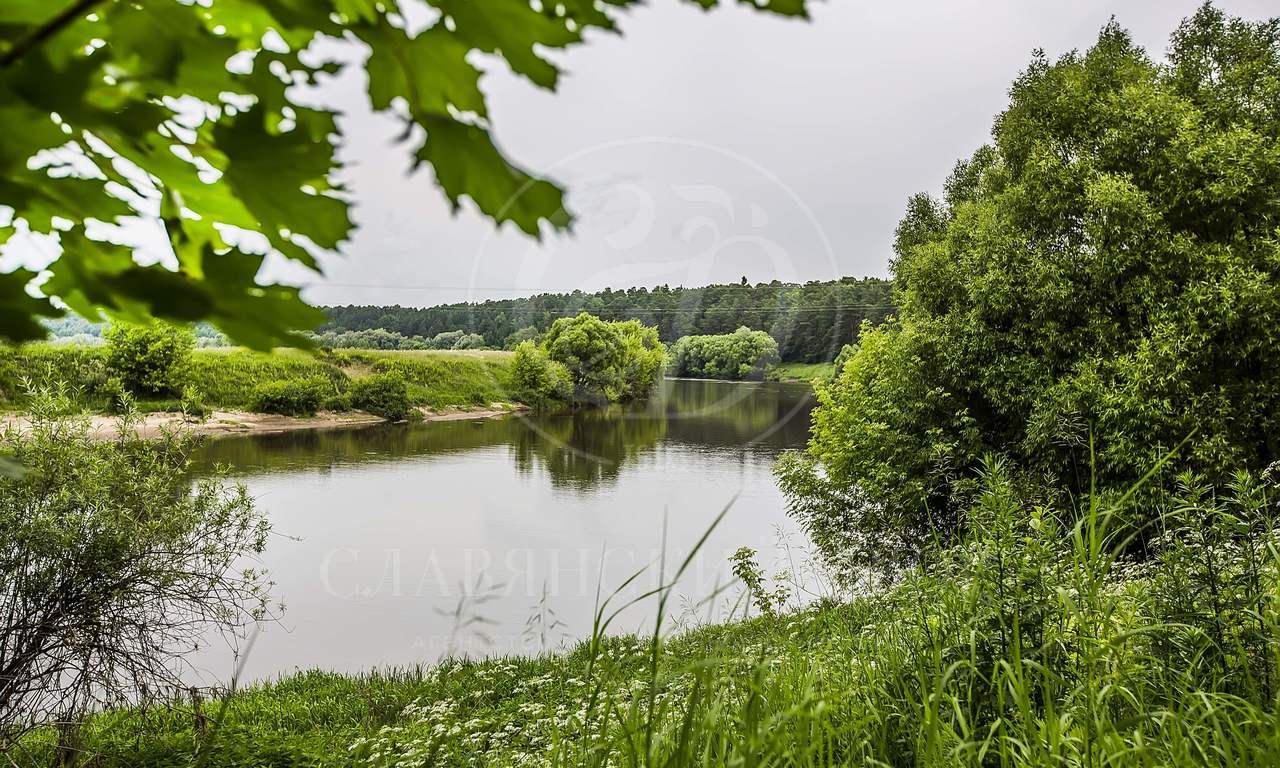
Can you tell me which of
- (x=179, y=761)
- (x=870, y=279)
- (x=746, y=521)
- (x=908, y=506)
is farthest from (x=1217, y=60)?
(x=870, y=279)

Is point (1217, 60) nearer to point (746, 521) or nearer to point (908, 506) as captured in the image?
point (908, 506)

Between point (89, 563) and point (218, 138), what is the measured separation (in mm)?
5556

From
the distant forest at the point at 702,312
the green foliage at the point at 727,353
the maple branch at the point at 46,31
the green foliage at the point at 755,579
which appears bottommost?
the green foliage at the point at 755,579

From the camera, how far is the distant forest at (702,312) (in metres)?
25.4

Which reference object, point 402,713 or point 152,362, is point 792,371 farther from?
point 402,713

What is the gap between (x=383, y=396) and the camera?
30297 mm

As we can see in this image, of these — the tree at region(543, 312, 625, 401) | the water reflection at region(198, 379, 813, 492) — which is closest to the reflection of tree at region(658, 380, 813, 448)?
the water reflection at region(198, 379, 813, 492)

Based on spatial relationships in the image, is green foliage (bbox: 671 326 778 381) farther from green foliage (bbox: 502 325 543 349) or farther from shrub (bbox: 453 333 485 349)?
shrub (bbox: 453 333 485 349)

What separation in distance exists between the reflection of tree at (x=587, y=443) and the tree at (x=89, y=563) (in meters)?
14.7

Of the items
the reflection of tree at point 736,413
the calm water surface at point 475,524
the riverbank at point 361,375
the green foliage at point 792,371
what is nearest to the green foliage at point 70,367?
the riverbank at point 361,375

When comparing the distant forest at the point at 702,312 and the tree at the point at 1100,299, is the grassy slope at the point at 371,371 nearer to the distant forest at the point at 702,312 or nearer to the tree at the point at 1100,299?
the distant forest at the point at 702,312

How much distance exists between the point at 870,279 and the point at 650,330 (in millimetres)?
10747

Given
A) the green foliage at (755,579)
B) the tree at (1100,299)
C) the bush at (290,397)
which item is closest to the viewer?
the green foliage at (755,579)

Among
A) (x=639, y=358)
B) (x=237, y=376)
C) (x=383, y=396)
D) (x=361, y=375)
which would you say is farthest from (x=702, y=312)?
(x=237, y=376)
